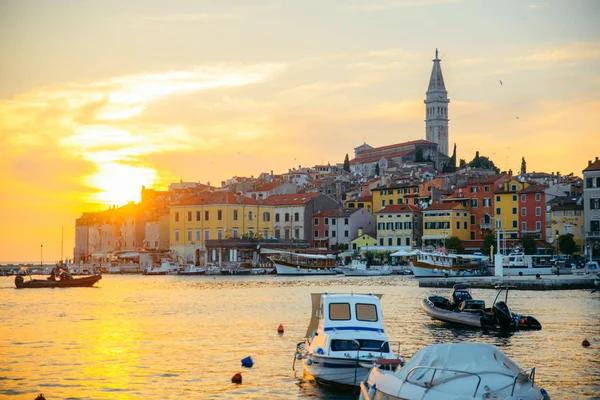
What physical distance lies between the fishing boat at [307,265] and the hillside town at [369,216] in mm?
6526

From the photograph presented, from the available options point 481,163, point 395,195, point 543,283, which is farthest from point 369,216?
point 543,283

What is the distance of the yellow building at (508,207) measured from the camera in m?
105

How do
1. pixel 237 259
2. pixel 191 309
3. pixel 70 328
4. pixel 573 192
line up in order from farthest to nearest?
pixel 237 259, pixel 573 192, pixel 191 309, pixel 70 328

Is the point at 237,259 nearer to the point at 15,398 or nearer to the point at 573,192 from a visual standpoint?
the point at 573,192

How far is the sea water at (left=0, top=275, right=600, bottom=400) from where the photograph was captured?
976 inches

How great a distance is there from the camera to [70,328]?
41125 millimetres

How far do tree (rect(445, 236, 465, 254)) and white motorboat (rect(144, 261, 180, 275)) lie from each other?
34083mm

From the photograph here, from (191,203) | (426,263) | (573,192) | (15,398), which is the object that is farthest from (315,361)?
(191,203)

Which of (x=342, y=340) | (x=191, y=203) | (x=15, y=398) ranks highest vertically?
(x=191, y=203)

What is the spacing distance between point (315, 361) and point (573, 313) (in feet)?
88.8

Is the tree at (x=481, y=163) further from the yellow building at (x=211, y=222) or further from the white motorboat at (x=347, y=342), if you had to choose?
the white motorboat at (x=347, y=342)

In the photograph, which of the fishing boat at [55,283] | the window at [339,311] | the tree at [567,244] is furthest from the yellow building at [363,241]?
the window at [339,311]

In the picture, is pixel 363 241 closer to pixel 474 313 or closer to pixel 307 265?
pixel 307 265

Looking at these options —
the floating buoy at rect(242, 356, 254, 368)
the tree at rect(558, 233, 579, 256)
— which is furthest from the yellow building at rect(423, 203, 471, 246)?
the floating buoy at rect(242, 356, 254, 368)
